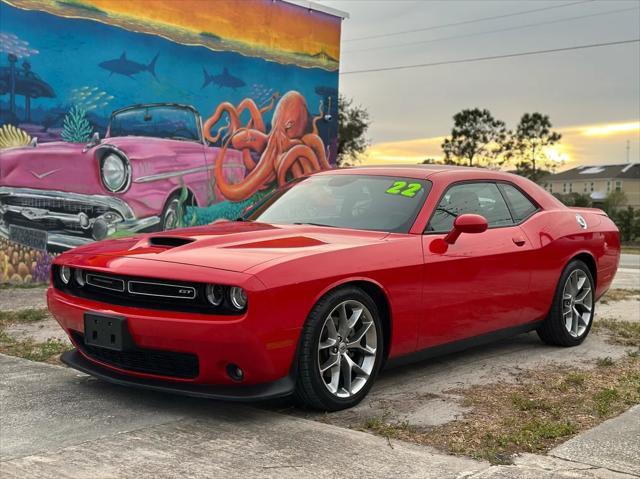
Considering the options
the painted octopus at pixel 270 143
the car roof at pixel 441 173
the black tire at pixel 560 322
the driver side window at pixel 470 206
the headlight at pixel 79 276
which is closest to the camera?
the headlight at pixel 79 276

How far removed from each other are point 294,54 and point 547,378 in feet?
35.0

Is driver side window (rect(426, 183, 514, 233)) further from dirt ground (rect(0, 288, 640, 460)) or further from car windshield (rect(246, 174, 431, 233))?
dirt ground (rect(0, 288, 640, 460))

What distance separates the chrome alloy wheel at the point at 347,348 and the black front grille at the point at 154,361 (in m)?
0.69

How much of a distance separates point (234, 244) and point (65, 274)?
1.07 m

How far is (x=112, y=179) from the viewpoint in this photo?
11.5 m

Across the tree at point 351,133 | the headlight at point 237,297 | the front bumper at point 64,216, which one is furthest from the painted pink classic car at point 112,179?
the tree at point 351,133

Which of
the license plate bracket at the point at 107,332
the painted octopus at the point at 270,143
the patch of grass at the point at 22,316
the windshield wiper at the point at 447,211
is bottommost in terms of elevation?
the patch of grass at the point at 22,316

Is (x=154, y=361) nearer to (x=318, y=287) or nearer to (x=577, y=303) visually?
(x=318, y=287)

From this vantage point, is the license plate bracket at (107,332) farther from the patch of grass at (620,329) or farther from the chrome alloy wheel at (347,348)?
the patch of grass at (620,329)

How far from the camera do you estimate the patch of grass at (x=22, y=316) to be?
7.15 m

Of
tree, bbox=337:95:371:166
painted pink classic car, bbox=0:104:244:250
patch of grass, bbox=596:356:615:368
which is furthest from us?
tree, bbox=337:95:371:166

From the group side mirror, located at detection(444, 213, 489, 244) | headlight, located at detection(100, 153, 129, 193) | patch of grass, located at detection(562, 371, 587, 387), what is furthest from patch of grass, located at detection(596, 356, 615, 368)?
headlight, located at detection(100, 153, 129, 193)

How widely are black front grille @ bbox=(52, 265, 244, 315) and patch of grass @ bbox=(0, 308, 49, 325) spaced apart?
3.21 meters

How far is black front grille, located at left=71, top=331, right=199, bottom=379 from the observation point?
396 centimetres
